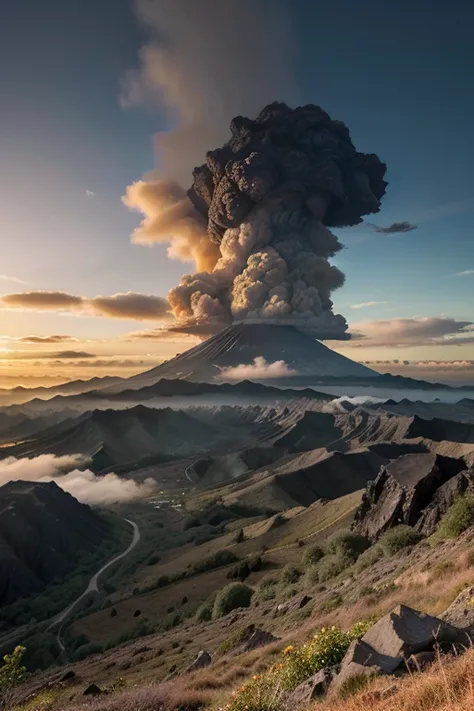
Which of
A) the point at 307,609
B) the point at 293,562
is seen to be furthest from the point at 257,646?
the point at 293,562

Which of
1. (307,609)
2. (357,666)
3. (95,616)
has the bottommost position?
(95,616)

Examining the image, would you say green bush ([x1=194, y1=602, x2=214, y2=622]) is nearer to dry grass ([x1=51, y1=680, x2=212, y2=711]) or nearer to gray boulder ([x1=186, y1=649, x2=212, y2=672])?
gray boulder ([x1=186, y1=649, x2=212, y2=672])

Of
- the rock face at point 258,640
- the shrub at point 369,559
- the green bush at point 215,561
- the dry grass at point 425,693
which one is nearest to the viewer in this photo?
the dry grass at point 425,693

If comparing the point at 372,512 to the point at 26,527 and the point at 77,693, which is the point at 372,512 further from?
the point at 26,527

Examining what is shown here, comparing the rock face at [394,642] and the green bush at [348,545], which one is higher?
the rock face at [394,642]

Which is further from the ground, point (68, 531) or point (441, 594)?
point (441, 594)

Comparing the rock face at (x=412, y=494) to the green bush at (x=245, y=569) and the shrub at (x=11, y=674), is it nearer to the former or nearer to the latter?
the green bush at (x=245, y=569)

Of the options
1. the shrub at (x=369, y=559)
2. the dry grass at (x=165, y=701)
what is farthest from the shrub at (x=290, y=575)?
the dry grass at (x=165, y=701)
